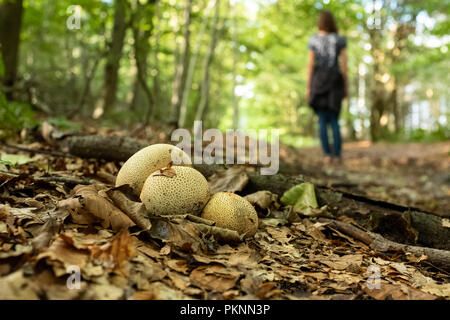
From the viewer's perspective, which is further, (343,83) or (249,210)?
(343,83)

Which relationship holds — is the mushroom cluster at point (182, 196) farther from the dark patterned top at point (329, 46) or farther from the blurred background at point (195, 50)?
the dark patterned top at point (329, 46)

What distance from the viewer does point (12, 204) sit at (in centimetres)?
251

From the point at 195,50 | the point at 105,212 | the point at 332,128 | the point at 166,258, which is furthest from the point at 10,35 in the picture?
the point at 166,258

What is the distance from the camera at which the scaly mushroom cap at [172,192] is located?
2506mm

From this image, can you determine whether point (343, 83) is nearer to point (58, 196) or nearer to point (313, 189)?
point (313, 189)

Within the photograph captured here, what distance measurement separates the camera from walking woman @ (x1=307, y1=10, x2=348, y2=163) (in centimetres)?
841

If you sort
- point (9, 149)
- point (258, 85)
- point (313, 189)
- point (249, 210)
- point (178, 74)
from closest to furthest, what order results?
point (249, 210) → point (313, 189) → point (9, 149) → point (178, 74) → point (258, 85)

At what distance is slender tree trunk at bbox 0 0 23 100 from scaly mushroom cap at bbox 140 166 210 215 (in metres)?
7.81

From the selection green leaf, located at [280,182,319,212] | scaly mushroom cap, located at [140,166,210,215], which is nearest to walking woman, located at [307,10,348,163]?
green leaf, located at [280,182,319,212]

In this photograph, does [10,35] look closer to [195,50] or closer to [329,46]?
[195,50]

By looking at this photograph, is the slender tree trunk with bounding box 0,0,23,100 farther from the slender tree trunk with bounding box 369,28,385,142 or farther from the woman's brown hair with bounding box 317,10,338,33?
the slender tree trunk with bounding box 369,28,385,142

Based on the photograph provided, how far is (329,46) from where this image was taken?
8438 millimetres

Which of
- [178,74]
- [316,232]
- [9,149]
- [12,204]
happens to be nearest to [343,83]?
[178,74]
